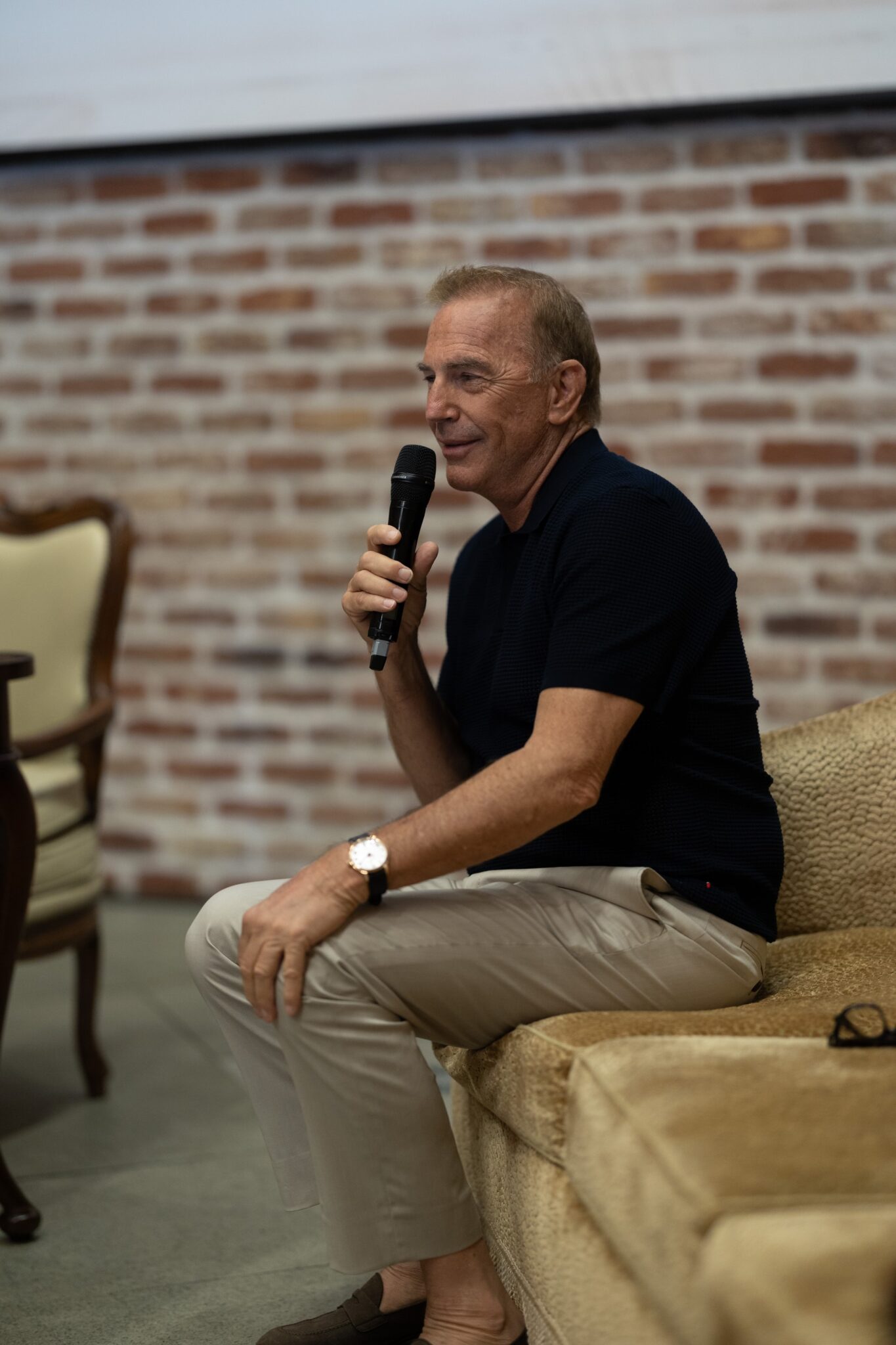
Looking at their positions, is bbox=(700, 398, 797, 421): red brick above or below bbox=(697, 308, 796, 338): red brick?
below

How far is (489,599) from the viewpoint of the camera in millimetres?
1803

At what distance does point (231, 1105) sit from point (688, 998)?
1.17 meters

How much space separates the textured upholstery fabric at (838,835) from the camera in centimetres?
185

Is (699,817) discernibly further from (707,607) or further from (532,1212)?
(532,1212)

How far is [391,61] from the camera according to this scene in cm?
322

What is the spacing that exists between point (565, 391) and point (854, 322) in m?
1.61

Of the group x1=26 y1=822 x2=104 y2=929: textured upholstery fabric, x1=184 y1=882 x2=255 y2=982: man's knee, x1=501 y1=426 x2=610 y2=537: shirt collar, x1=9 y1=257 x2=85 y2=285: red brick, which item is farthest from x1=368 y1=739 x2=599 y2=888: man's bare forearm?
x1=9 y1=257 x2=85 y2=285: red brick

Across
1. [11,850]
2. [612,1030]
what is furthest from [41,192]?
[612,1030]

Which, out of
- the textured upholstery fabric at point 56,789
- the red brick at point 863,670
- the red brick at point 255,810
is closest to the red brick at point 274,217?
the red brick at point 255,810

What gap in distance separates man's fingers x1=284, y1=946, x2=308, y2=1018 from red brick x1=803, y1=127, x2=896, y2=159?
236 cm

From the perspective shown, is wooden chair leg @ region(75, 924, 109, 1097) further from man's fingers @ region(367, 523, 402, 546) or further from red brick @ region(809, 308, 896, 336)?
red brick @ region(809, 308, 896, 336)

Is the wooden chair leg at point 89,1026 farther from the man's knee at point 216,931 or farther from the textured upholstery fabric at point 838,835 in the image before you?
the textured upholstery fabric at point 838,835

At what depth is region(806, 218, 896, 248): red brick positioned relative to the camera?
3.01 metres

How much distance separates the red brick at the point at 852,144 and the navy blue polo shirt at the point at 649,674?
1.72 m
